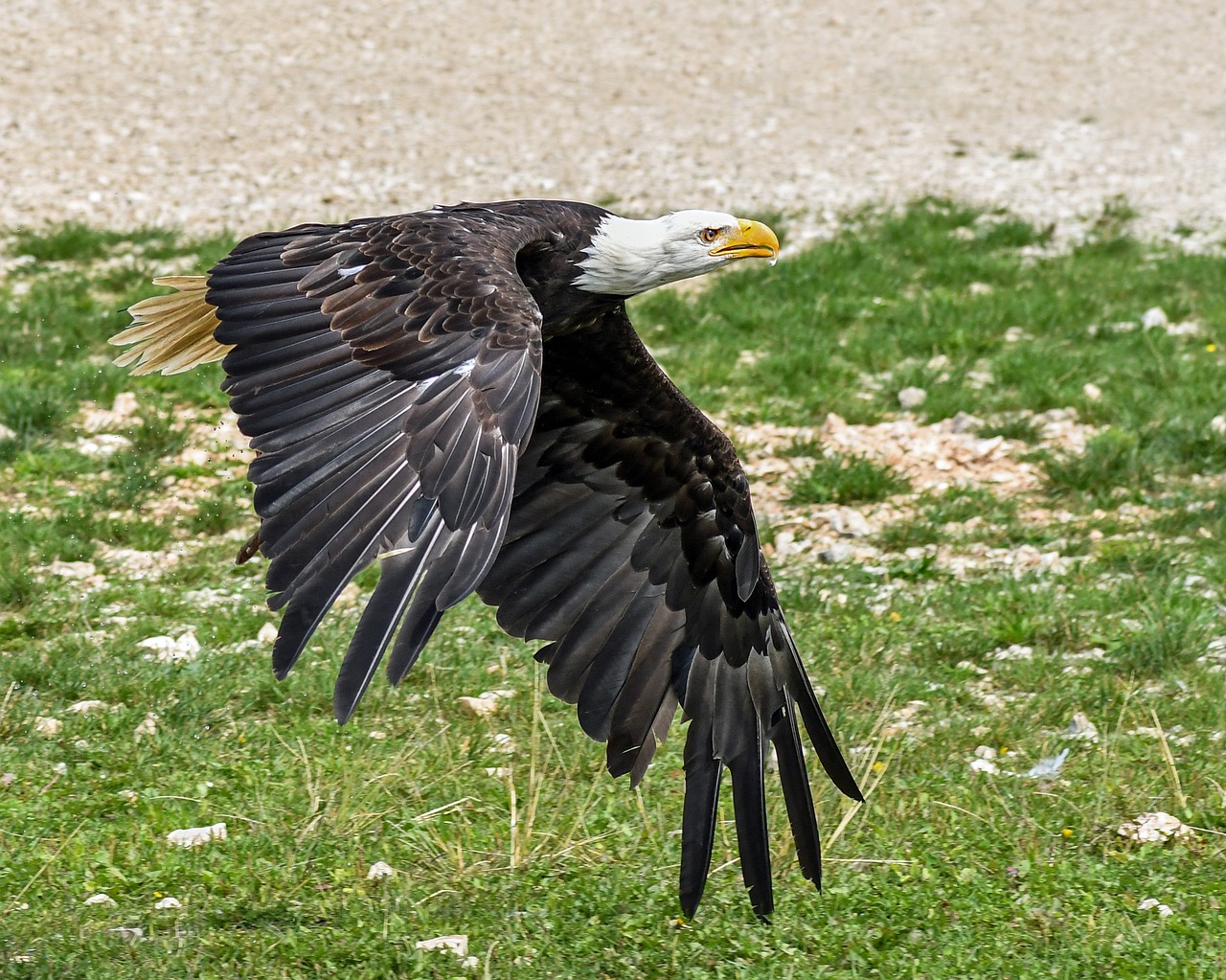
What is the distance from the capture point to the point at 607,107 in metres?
14.3

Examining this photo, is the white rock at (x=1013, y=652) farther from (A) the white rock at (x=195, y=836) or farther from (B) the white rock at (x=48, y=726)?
(B) the white rock at (x=48, y=726)

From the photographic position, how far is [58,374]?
8.52 meters

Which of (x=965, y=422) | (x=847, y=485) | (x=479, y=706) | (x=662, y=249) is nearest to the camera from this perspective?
(x=662, y=249)

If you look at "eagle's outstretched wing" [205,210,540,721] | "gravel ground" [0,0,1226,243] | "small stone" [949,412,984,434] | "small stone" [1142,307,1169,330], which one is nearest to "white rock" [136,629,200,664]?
"eagle's outstretched wing" [205,210,540,721]

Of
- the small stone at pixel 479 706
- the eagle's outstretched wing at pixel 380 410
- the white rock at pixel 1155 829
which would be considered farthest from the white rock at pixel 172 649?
the white rock at pixel 1155 829

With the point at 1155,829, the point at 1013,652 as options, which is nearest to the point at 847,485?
the point at 1013,652

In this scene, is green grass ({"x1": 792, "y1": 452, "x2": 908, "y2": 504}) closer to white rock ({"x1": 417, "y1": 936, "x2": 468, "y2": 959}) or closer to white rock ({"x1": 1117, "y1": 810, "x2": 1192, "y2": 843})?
white rock ({"x1": 1117, "y1": 810, "x2": 1192, "y2": 843})

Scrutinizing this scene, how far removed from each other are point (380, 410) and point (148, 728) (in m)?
2.07

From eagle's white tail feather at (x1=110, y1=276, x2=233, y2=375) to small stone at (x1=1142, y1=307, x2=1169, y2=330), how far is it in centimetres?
621

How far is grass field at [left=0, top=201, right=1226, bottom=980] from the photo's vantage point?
13.7 ft

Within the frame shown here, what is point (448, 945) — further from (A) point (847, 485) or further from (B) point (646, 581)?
(A) point (847, 485)

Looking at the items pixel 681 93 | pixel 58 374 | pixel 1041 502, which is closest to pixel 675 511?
pixel 1041 502

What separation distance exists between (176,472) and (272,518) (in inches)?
172

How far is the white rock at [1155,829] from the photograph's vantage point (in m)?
4.62
